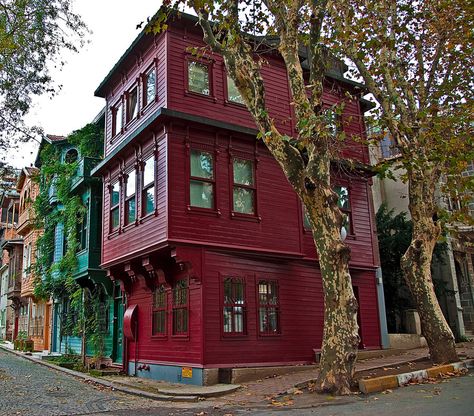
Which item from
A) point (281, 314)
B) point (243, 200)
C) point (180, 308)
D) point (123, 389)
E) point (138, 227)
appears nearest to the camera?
point (123, 389)

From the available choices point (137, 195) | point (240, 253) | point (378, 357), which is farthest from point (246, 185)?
point (378, 357)

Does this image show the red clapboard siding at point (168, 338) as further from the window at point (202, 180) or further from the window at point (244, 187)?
the window at point (244, 187)

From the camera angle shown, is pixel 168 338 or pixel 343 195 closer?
pixel 168 338

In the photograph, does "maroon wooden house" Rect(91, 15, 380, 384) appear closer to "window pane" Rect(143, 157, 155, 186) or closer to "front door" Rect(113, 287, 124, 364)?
"window pane" Rect(143, 157, 155, 186)

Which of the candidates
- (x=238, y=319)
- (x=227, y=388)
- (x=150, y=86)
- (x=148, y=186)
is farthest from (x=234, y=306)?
(x=150, y=86)

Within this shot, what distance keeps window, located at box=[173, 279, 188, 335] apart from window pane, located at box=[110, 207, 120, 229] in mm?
4185

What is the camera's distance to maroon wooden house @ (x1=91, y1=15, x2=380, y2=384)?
538 inches

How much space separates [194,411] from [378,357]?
891 centimetres

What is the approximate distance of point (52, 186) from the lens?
24.5 meters

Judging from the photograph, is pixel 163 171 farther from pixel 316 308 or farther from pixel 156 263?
pixel 316 308

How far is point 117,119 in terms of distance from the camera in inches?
736

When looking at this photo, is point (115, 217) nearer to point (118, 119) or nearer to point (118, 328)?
point (118, 119)

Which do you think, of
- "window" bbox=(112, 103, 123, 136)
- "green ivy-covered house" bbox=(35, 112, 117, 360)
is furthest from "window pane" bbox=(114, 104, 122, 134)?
"green ivy-covered house" bbox=(35, 112, 117, 360)

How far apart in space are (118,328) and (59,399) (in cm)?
764
